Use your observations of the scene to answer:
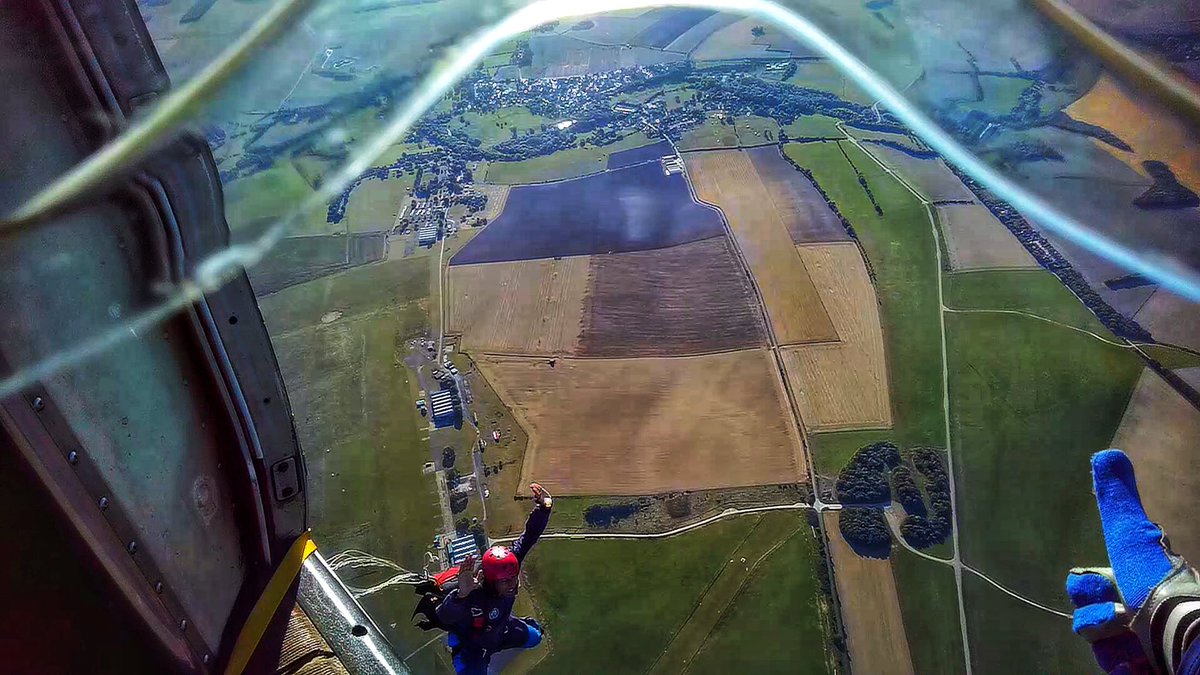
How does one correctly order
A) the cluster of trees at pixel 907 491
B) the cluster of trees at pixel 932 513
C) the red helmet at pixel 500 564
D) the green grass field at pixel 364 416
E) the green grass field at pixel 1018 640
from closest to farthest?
the red helmet at pixel 500 564 → the green grass field at pixel 1018 640 → the green grass field at pixel 364 416 → the cluster of trees at pixel 932 513 → the cluster of trees at pixel 907 491

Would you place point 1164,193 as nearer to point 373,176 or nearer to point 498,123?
point 373,176

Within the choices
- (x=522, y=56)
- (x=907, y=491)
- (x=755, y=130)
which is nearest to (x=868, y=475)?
(x=907, y=491)

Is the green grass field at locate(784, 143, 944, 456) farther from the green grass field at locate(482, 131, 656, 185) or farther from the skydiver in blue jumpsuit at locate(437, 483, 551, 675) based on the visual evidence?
the skydiver in blue jumpsuit at locate(437, 483, 551, 675)

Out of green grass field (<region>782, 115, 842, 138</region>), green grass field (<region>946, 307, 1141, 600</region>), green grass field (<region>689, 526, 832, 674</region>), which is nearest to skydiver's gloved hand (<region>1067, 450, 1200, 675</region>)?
green grass field (<region>689, 526, 832, 674</region>)

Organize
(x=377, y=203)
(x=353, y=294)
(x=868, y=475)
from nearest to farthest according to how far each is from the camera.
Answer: (x=868, y=475) → (x=353, y=294) → (x=377, y=203)

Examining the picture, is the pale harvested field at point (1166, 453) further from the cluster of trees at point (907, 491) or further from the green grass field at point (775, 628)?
the green grass field at point (775, 628)

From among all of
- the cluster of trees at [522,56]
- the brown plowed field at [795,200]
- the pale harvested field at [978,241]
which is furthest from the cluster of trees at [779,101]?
the cluster of trees at [522,56]
